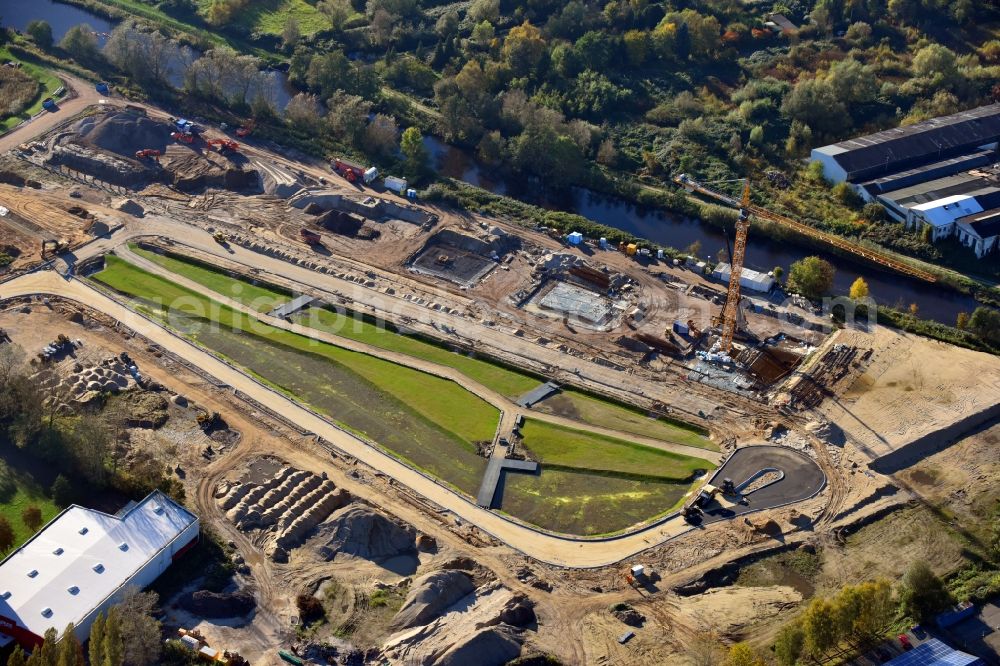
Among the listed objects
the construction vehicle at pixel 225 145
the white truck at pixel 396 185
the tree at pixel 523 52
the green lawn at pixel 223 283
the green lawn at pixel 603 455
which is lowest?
the green lawn at pixel 603 455

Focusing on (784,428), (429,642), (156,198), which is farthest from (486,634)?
(156,198)

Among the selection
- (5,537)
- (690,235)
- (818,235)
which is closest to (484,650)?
(5,537)

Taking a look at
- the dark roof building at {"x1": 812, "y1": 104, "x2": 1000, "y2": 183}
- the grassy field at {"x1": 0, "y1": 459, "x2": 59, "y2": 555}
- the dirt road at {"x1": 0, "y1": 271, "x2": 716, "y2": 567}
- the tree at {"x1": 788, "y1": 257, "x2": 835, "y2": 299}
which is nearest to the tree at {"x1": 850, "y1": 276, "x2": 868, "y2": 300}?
the tree at {"x1": 788, "y1": 257, "x2": 835, "y2": 299}

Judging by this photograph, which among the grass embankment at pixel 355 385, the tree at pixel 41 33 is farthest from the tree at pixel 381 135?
the tree at pixel 41 33

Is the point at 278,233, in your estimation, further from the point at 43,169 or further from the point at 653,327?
the point at 653,327

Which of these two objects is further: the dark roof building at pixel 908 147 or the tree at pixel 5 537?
the dark roof building at pixel 908 147

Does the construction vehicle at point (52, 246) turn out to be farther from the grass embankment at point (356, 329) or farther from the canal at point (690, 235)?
the canal at point (690, 235)
